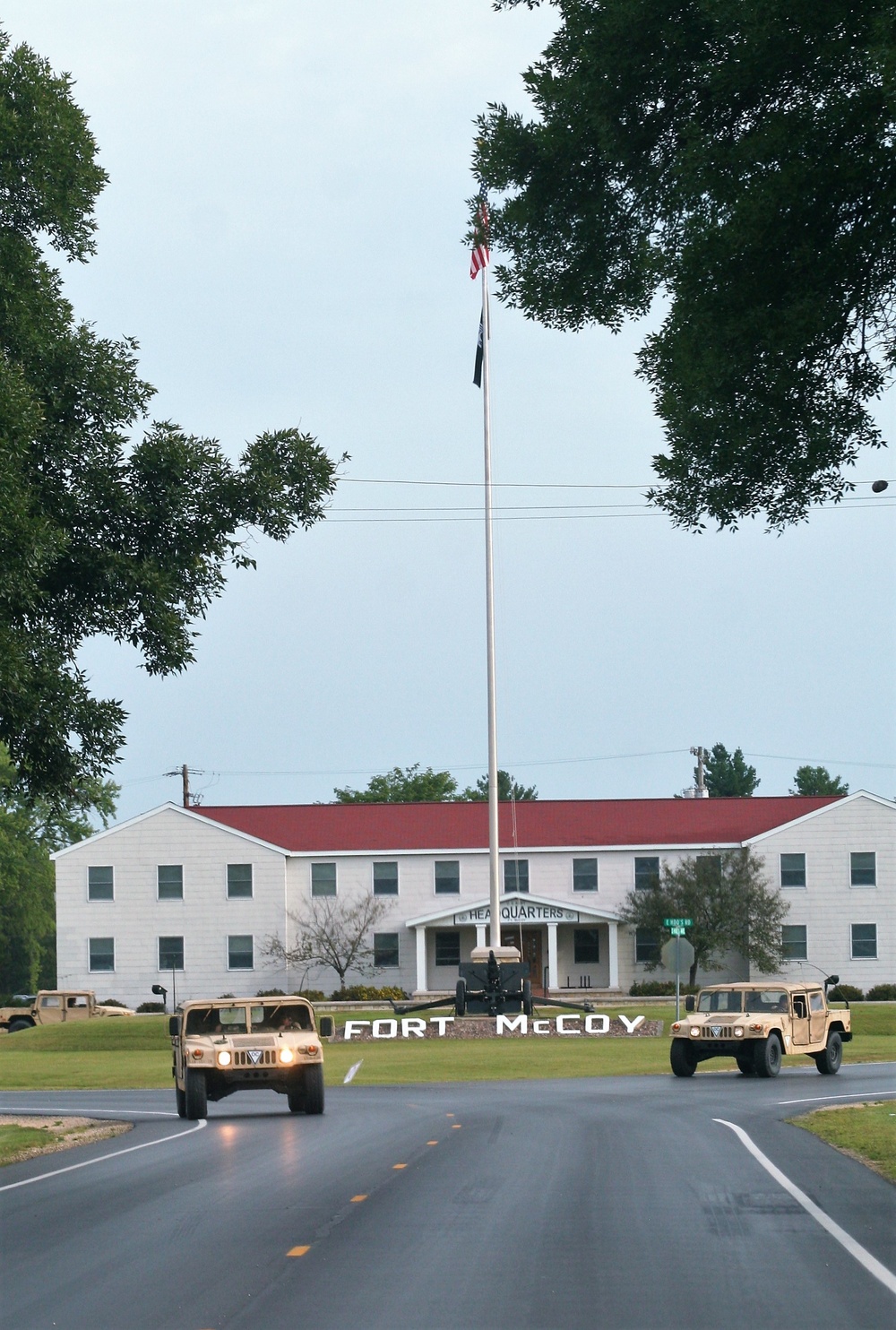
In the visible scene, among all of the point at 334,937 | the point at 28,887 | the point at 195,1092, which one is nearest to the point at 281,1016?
the point at 195,1092

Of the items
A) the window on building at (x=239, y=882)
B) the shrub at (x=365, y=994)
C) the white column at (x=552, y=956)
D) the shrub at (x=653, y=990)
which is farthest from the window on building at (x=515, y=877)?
the window on building at (x=239, y=882)

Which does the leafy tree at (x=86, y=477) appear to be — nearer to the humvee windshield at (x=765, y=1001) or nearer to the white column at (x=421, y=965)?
the humvee windshield at (x=765, y=1001)

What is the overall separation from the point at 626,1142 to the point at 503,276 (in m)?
10.3

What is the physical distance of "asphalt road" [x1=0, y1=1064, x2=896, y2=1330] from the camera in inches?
353

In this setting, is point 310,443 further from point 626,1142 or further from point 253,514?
point 626,1142

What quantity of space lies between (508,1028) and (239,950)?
21154mm

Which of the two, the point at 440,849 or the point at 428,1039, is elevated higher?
the point at 440,849

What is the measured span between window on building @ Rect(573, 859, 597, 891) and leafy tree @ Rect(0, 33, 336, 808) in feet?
165

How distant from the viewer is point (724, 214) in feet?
39.3

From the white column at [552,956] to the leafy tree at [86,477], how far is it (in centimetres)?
4718

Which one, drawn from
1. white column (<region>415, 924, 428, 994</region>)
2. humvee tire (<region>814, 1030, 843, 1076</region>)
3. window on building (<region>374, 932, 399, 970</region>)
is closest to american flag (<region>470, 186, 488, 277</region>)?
humvee tire (<region>814, 1030, 843, 1076</region>)

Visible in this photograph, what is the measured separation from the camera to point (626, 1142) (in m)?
18.9

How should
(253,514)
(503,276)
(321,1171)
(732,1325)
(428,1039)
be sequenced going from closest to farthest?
(732,1325) → (503,276) → (321,1171) → (253,514) → (428,1039)

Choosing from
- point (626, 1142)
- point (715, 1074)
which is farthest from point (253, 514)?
point (715, 1074)
